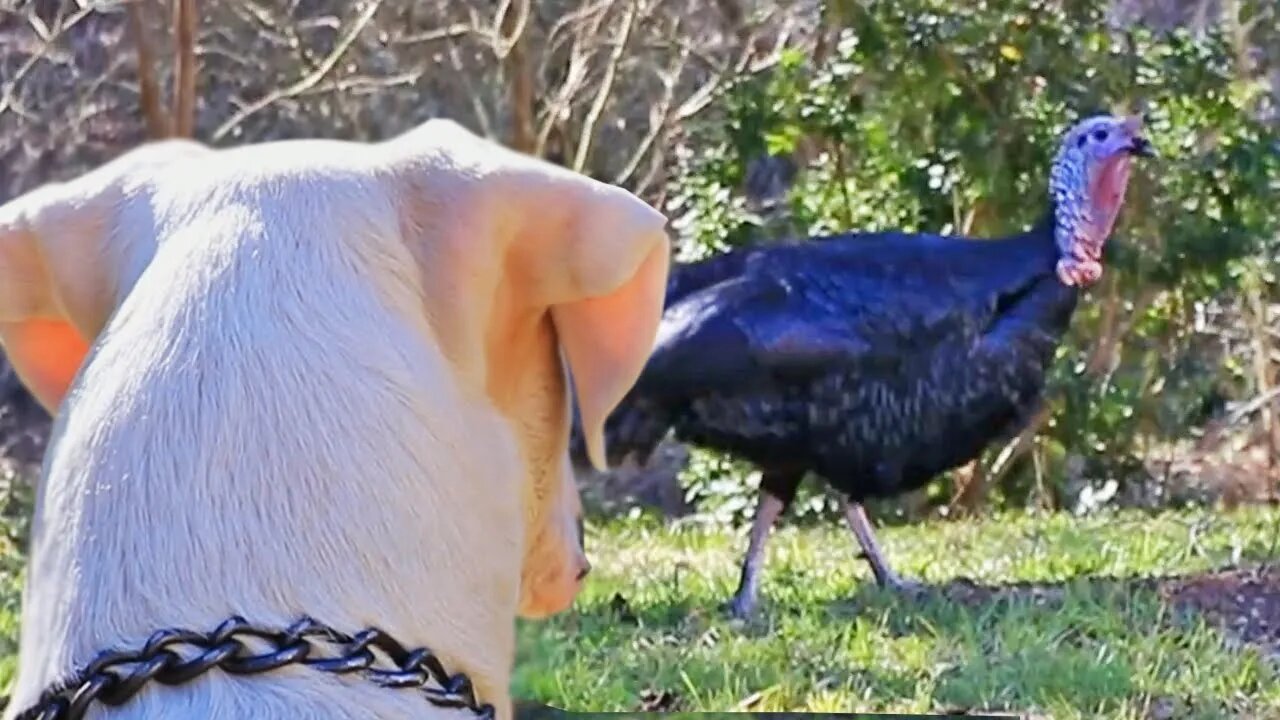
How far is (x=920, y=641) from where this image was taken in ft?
16.0

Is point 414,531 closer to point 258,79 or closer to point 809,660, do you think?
point 809,660

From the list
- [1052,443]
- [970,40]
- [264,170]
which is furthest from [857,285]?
[264,170]

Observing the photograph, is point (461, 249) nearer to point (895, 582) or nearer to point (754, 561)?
point (754, 561)

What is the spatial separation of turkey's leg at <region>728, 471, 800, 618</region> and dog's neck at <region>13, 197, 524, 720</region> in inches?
152

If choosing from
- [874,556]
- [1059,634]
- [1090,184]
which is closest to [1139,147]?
[1090,184]

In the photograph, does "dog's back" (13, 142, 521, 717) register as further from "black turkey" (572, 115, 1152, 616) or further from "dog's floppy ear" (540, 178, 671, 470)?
"black turkey" (572, 115, 1152, 616)

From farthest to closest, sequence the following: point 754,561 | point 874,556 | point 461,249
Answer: point 874,556 → point 754,561 → point 461,249

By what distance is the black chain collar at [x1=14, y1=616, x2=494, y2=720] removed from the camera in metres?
1.41

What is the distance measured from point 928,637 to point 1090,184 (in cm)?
233

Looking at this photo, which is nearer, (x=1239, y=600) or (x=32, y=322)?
(x=32, y=322)

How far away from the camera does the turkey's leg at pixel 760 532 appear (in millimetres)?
5465

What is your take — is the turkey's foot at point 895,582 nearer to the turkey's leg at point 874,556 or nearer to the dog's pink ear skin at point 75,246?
the turkey's leg at point 874,556

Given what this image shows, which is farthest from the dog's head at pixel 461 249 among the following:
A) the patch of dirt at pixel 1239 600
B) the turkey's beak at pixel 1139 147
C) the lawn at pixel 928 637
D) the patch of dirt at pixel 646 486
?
the patch of dirt at pixel 646 486

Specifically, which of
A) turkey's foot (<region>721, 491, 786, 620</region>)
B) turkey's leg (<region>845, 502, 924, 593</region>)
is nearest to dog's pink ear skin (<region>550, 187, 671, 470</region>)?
turkey's foot (<region>721, 491, 786, 620</region>)
